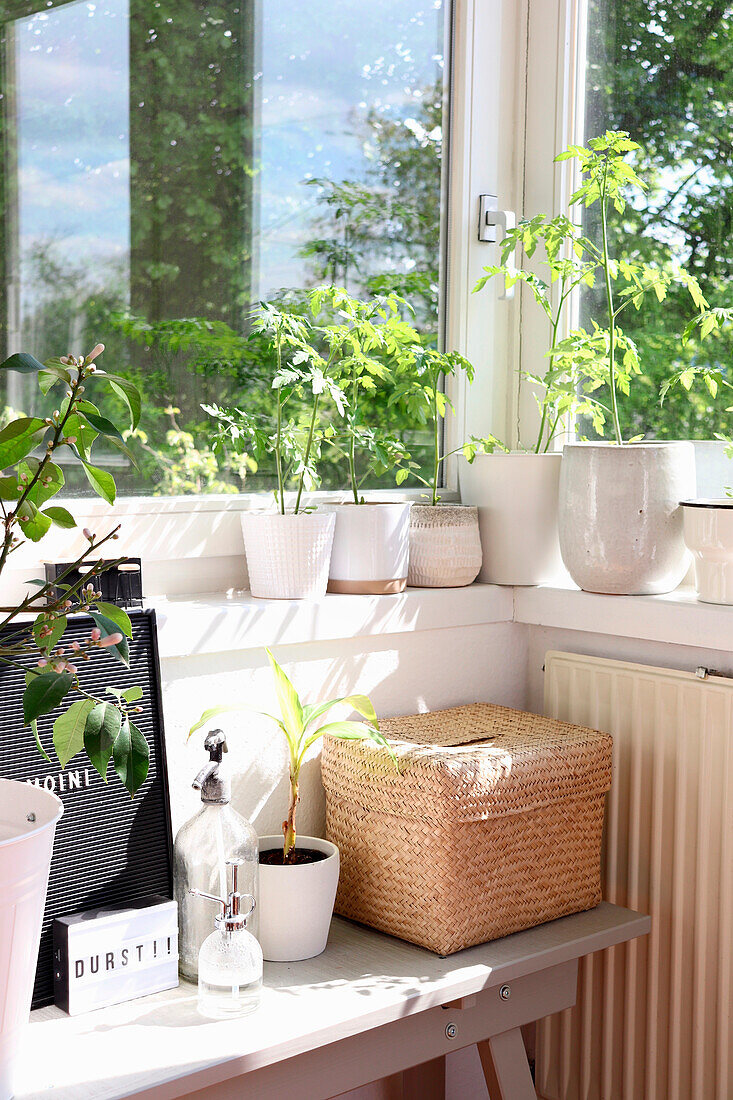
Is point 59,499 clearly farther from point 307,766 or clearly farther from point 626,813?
point 626,813

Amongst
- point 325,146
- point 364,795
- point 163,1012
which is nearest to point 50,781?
point 163,1012

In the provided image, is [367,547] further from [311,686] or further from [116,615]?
[116,615]

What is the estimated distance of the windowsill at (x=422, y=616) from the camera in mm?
1332

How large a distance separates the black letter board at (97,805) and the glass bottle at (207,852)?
0.05m

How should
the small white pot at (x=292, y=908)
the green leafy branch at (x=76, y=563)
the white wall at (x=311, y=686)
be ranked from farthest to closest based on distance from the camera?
the white wall at (x=311, y=686), the small white pot at (x=292, y=908), the green leafy branch at (x=76, y=563)

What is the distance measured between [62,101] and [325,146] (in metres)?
0.40

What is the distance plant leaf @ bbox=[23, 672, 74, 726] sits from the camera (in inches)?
34.1

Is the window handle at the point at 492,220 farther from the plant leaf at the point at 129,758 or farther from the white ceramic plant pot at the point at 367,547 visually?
the plant leaf at the point at 129,758

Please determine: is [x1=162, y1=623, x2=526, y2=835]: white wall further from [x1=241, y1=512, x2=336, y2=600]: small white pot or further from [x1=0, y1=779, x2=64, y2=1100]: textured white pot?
[x1=0, y1=779, x2=64, y2=1100]: textured white pot

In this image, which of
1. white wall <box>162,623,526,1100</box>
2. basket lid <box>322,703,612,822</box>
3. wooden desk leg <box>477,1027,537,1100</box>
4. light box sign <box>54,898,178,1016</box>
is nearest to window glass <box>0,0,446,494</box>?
white wall <box>162,623,526,1100</box>

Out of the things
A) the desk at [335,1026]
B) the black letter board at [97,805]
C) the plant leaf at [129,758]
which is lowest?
the desk at [335,1026]

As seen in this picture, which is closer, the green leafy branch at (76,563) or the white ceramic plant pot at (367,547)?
the green leafy branch at (76,563)

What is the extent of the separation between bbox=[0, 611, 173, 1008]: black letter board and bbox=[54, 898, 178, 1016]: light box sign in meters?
0.03

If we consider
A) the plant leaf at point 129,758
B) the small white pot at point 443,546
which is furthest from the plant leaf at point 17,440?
the small white pot at point 443,546
